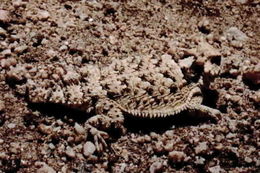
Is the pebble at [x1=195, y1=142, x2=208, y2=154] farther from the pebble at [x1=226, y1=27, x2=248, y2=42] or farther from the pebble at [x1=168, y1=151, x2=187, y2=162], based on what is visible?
the pebble at [x1=226, y1=27, x2=248, y2=42]

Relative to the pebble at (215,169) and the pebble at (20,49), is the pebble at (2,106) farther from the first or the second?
the pebble at (215,169)

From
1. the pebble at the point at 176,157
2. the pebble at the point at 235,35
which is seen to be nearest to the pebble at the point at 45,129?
the pebble at the point at 176,157

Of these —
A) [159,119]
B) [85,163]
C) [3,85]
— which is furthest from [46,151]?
[159,119]

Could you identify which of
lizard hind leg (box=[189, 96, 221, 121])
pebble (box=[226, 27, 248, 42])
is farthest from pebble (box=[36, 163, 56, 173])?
pebble (box=[226, 27, 248, 42])

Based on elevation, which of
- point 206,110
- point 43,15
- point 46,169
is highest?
point 43,15

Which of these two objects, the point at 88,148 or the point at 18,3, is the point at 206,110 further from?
the point at 18,3

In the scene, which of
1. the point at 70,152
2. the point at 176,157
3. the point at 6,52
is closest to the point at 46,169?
the point at 70,152

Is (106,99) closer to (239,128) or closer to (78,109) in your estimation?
(78,109)
